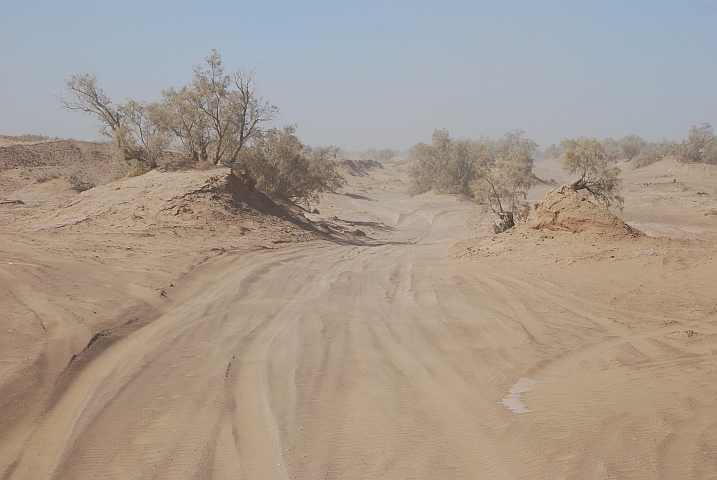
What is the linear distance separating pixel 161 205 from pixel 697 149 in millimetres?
46554

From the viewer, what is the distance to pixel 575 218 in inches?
476

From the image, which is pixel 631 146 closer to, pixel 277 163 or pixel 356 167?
pixel 356 167

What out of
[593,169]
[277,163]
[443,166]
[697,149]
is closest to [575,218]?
[593,169]

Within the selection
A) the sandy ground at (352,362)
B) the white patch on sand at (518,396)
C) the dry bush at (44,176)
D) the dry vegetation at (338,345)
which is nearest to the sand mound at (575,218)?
the dry vegetation at (338,345)

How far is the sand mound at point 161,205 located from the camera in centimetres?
1330

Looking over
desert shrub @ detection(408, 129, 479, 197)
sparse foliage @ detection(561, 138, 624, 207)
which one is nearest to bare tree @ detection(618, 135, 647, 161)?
desert shrub @ detection(408, 129, 479, 197)

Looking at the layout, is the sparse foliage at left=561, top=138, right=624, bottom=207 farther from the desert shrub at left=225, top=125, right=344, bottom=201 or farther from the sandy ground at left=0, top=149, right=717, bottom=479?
the desert shrub at left=225, top=125, right=344, bottom=201

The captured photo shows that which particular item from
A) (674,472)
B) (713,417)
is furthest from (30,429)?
(713,417)

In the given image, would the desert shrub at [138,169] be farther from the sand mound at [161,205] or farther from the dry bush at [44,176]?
the dry bush at [44,176]

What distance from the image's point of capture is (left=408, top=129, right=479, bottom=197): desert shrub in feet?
134

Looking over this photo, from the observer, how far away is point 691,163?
43.0 metres

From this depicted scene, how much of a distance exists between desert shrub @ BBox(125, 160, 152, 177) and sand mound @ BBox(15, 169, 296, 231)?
111cm

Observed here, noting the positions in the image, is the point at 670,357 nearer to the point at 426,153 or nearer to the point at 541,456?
the point at 541,456

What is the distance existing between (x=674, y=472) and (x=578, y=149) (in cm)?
1388
